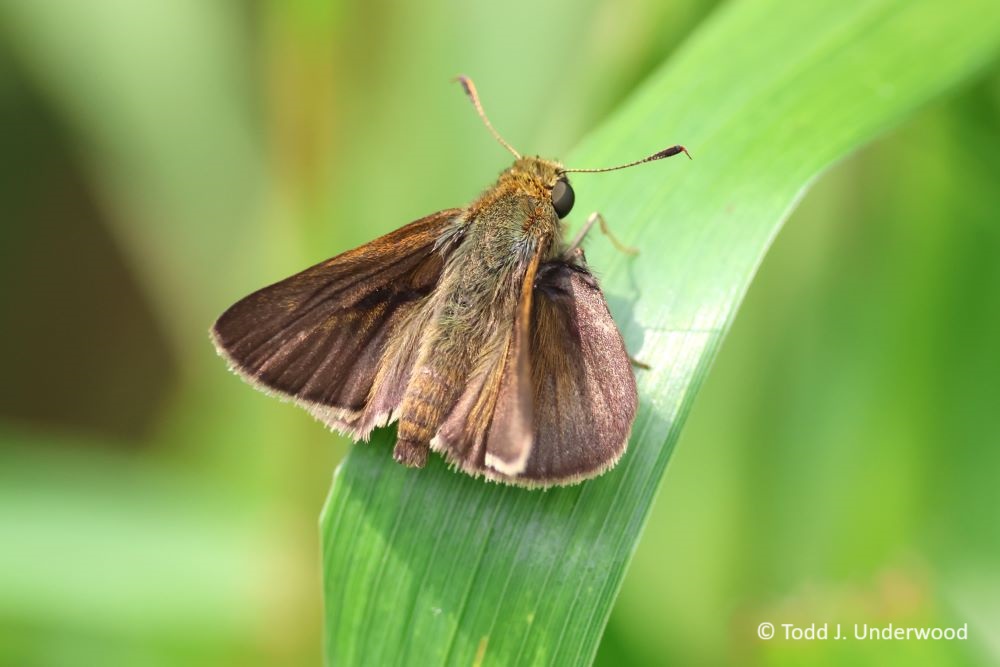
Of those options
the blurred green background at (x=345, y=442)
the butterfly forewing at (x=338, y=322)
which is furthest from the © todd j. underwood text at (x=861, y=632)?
the butterfly forewing at (x=338, y=322)

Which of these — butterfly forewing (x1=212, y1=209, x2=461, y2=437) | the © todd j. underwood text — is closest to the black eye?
butterfly forewing (x1=212, y1=209, x2=461, y2=437)

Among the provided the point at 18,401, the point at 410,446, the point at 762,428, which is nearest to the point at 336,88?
the point at 410,446

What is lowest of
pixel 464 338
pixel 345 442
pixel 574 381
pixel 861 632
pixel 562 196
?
pixel 861 632

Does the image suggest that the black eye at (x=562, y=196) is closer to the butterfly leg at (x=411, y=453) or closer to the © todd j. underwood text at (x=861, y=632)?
the butterfly leg at (x=411, y=453)

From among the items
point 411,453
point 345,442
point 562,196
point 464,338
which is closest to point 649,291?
point 562,196

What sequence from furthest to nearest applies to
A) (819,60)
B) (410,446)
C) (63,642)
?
1. (63,642)
2. (819,60)
3. (410,446)

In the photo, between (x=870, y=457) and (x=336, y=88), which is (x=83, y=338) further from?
(x=870, y=457)

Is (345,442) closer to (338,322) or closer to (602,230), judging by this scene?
(338,322)
